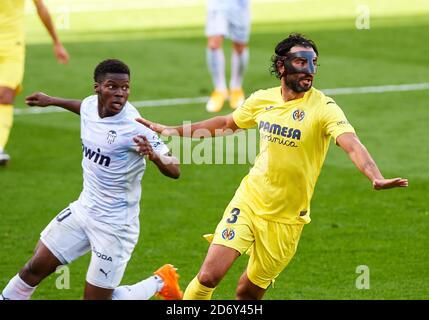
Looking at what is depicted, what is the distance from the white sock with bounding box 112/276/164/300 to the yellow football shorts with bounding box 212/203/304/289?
1007mm

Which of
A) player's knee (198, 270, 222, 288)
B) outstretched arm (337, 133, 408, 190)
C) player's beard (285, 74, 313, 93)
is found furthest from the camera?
player's beard (285, 74, 313, 93)

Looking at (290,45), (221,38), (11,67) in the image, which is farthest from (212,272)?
(221,38)

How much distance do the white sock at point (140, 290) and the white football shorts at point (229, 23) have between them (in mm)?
9539

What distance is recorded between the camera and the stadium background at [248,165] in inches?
459

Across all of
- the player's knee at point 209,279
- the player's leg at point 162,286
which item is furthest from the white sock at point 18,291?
the player's knee at point 209,279

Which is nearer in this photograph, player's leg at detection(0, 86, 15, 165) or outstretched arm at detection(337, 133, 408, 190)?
outstretched arm at detection(337, 133, 408, 190)

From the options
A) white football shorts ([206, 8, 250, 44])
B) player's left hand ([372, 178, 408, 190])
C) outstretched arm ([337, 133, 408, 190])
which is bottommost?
player's left hand ([372, 178, 408, 190])

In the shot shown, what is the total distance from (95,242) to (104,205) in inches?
12.8

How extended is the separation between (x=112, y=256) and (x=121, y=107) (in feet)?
4.18

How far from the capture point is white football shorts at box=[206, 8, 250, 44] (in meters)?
19.2

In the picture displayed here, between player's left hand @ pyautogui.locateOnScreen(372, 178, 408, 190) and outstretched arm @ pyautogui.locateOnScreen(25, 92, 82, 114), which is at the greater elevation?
outstretched arm @ pyautogui.locateOnScreen(25, 92, 82, 114)

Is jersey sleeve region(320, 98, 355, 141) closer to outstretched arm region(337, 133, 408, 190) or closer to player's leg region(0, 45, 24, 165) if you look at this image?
outstretched arm region(337, 133, 408, 190)

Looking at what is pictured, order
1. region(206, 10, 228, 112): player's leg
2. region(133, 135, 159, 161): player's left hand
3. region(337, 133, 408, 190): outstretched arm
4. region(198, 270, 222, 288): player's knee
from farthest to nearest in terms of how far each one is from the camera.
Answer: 1. region(206, 10, 228, 112): player's leg
2. region(198, 270, 222, 288): player's knee
3. region(133, 135, 159, 161): player's left hand
4. region(337, 133, 408, 190): outstretched arm

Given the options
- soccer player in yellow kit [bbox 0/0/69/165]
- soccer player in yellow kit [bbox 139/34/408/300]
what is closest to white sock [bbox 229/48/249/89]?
soccer player in yellow kit [bbox 0/0/69/165]
